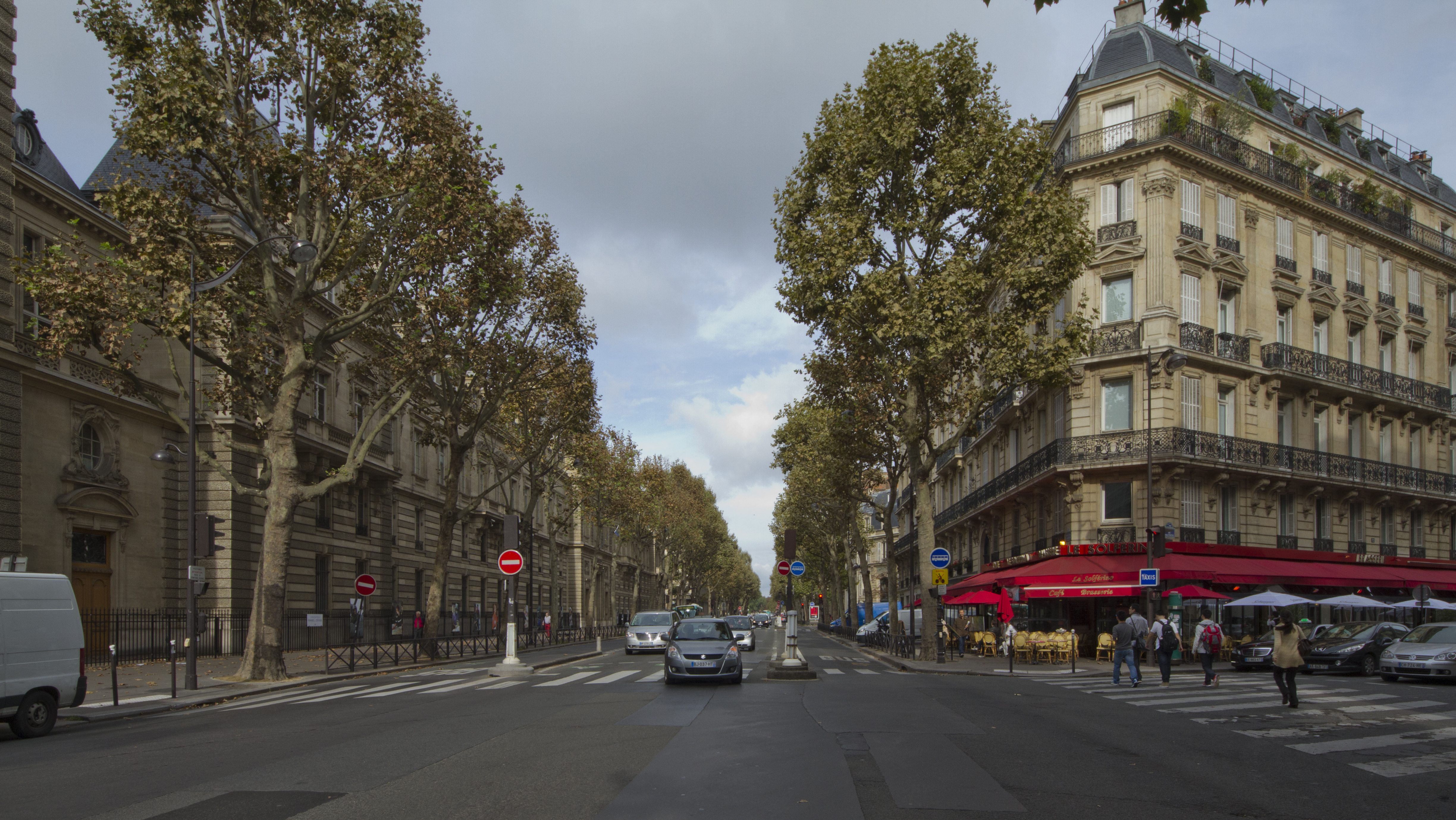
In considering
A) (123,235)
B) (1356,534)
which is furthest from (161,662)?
(1356,534)

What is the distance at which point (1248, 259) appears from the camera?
34.0m

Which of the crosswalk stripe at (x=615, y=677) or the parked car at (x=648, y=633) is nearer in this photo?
the crosswalk stripe at (x=615, y=677)

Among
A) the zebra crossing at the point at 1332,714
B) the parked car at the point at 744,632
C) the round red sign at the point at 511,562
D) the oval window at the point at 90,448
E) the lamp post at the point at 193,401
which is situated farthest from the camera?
the parked car at the point at 744,632

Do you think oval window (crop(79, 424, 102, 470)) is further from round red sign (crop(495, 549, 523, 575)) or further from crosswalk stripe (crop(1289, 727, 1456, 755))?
crosswalk stripe (crop(1289, 727, 1456, 755))

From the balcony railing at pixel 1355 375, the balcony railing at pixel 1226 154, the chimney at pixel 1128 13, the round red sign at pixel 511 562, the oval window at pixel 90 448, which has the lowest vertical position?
the round red sign at pixel 511 562

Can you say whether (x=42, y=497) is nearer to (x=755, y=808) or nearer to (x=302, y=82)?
(x=302, y=82)

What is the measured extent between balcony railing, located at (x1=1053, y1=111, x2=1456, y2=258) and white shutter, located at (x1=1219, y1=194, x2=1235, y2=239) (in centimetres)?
116

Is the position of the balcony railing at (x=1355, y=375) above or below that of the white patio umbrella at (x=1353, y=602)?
above

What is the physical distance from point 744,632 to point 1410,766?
32.6m

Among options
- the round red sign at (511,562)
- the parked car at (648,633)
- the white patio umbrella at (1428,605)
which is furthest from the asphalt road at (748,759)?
the parked car at (648,633)

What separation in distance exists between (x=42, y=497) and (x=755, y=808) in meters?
25.6

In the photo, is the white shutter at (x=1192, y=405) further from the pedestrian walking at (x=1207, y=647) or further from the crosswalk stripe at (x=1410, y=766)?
the crosswalk stripe at (x=1410, y=766)

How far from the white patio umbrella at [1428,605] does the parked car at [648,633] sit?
22.6 meters

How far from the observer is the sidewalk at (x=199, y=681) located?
16.3 m
